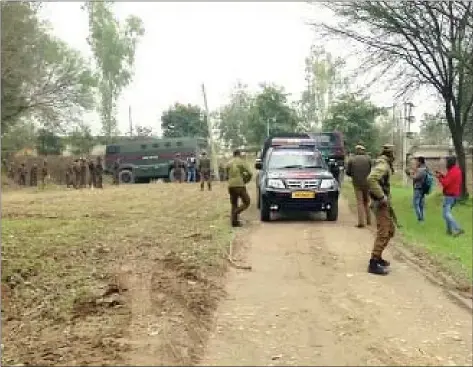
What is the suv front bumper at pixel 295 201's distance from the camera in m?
14.8

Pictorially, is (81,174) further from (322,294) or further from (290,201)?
(322,294)

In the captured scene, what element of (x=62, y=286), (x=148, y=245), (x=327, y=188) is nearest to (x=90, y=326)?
(x=62, y=286)

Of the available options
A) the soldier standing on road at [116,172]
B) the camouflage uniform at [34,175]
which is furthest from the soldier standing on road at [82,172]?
the camouflage uniform at [34,175]

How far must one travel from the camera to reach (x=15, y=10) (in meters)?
26.3

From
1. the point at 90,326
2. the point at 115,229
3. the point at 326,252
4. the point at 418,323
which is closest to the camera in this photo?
the point at 90,326

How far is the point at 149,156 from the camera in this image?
40031 millimetres

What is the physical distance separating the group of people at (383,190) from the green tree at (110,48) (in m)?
14.3

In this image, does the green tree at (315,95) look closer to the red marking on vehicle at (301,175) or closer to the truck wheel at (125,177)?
the truck wheel at (125,177)

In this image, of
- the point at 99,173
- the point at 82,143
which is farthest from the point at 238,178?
the point at 82,143

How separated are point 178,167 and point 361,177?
2519cm

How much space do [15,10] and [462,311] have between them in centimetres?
2265

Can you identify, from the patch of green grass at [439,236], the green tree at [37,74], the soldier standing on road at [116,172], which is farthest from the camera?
the soldier standing on road at [116,172]

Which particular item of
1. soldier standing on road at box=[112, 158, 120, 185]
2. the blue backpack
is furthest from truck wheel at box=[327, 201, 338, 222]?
soldier standing on road at box=[112, 158, 120, 185]

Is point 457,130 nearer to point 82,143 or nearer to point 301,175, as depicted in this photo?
point 301,175
